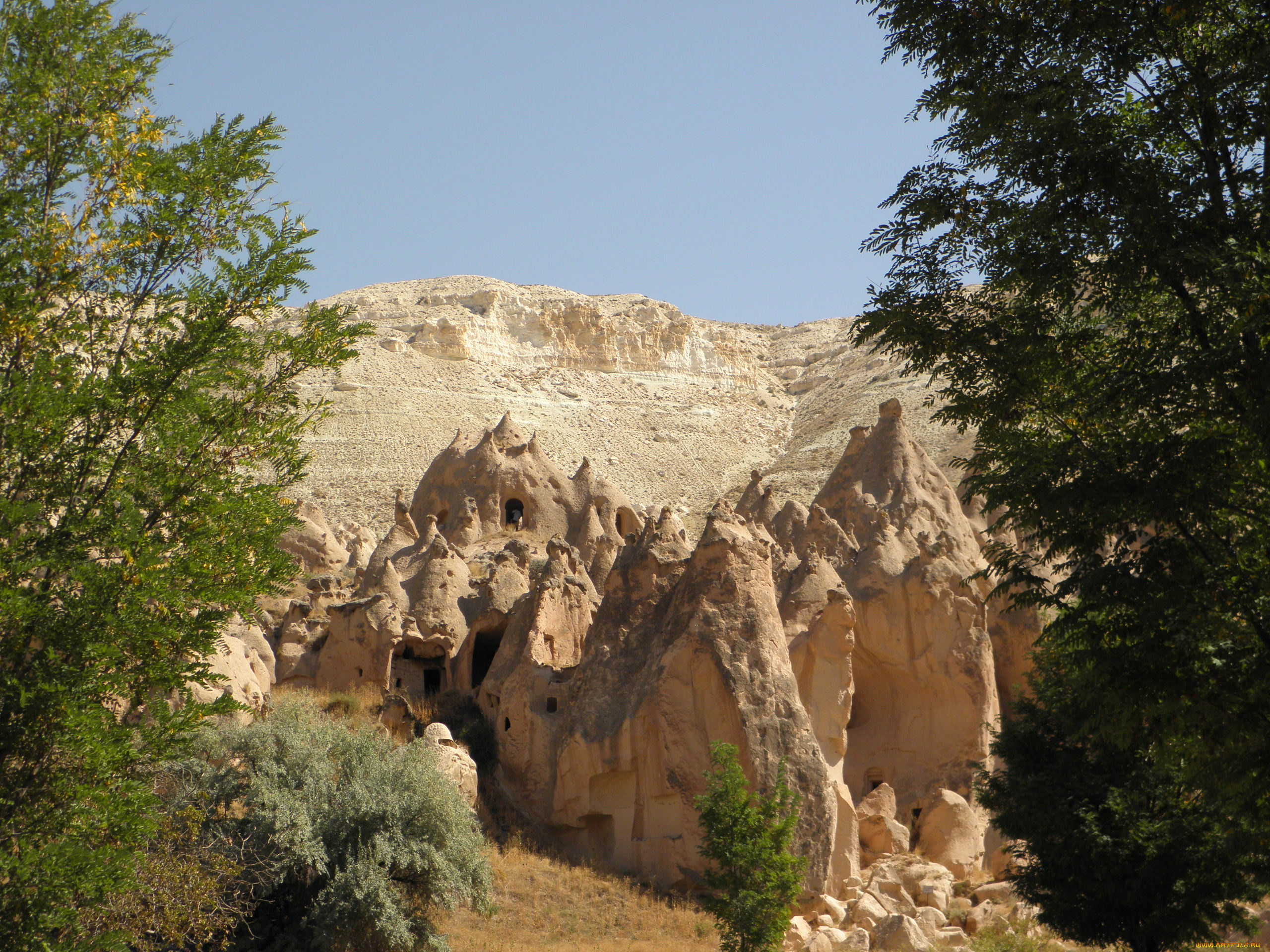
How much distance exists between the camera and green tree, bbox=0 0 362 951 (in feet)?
24.8

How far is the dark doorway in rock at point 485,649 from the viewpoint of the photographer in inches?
1030

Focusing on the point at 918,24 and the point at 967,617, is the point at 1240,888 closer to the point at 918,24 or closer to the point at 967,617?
the point at 918,24

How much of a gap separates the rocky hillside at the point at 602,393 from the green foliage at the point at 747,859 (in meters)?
40.1

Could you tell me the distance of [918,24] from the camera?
29.9 feet

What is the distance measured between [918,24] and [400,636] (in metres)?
17.3

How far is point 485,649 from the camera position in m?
26.7

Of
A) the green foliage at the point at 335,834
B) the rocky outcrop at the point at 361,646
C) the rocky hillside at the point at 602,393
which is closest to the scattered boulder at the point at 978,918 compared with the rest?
the green foliage at the point at 335,834

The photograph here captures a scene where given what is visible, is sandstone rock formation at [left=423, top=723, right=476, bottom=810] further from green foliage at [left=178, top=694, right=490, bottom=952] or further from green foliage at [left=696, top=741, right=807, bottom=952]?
green foliage at [left=696, top=741, right=807, bottom=952]

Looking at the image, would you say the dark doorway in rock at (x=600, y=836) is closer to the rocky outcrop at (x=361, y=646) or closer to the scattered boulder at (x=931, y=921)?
the scattered boulder at (x=931, y=921)

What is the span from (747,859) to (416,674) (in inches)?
469

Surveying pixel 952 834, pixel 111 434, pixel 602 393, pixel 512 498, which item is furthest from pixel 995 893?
pixel 602 393

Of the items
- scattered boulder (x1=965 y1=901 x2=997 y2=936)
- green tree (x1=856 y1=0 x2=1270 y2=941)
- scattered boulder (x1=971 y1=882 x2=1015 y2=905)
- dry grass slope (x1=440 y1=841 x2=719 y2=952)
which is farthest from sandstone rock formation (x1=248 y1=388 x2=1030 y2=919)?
green tree (x1=856 y1=0 x2=1270 y2=941)

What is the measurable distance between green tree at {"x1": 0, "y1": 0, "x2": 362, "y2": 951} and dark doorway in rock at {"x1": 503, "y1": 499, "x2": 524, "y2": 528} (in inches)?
1036

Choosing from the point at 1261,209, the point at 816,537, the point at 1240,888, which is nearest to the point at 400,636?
the point at 816,537
